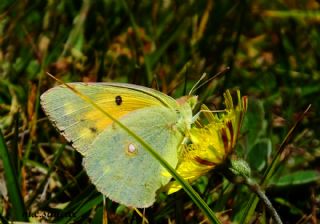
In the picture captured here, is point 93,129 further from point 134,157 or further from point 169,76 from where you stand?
point 169,76

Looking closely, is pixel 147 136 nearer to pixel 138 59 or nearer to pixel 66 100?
pixel 66 100

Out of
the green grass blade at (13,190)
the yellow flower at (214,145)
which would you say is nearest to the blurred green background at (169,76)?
the green grass blade at (13,190)

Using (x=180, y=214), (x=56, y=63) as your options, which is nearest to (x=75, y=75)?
(x=56, y=63)

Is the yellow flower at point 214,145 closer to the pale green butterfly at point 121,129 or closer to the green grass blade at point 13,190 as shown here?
the pale green butterfly at point 121,129

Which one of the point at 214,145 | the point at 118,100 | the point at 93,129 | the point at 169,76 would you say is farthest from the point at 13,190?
the point at 169,76

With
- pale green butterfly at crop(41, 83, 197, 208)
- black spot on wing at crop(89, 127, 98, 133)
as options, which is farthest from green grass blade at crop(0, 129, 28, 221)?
black spot on wing at crop(89, 127, 98, 133)

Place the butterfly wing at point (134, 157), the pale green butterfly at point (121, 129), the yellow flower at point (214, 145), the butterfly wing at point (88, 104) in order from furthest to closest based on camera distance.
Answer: the butterfly wing at point (88, 104) → the pale green butterfly at point (121, 129) → the butterfly wing at point (134, 157) → the yellow flower at point (214, 145)

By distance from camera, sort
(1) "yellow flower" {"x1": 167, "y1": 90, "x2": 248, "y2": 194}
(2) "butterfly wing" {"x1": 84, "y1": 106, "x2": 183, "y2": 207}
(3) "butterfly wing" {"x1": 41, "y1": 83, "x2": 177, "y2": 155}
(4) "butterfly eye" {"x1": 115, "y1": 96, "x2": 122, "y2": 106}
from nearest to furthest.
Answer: (1) "yellow flower" {"x1": 167, "y1": 90, "x2": 248, "y2": 194}, (2) "butterfly wing" {"x1": 84, "y1": 106, "x2": 183, "y2": 207}, (3) "butterfly wing" {"x1": 41, "y1": 83, "x2": 177, "y2": 155}, (4) "butterfly eye" {"x1": 115, "y1": 96, "x2": 122, "y2": 106}

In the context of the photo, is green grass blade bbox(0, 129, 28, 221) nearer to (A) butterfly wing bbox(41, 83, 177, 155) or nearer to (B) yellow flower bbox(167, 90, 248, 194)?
(A) butterfly wing bbox(41, 83, 177, 155)
